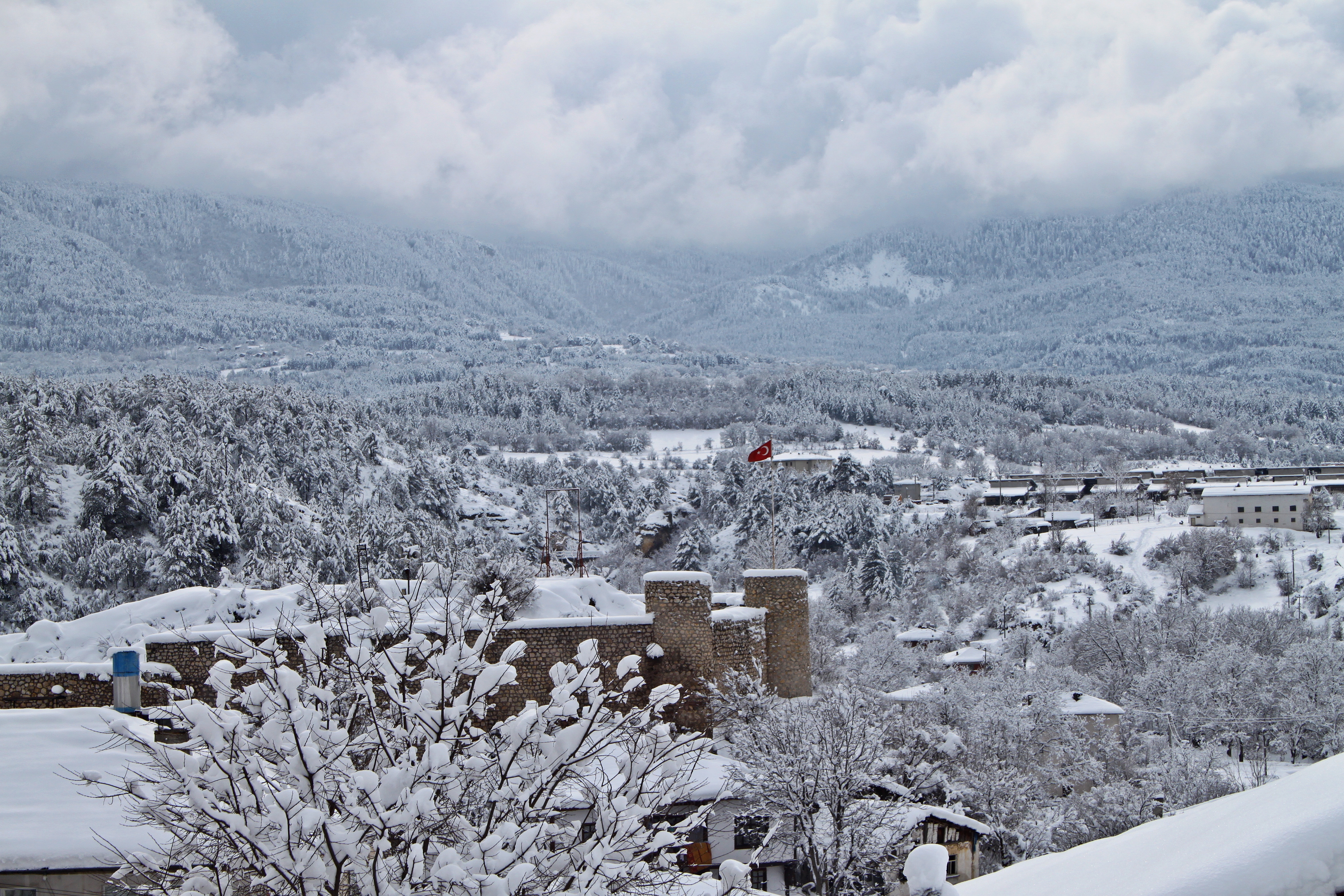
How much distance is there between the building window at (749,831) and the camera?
17.5 metres

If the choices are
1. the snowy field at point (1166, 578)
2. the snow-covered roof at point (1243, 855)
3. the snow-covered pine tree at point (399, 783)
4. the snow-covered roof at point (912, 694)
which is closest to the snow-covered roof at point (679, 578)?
the snow-covered roof at point (912, 694)

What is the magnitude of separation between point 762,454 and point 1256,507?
8254cm

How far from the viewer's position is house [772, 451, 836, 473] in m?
122

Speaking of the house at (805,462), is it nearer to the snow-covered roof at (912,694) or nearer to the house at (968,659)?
the house at (968,659)

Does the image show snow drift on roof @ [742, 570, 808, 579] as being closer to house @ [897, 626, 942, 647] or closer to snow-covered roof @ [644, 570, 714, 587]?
snow-covered roof @ [644, 570, 714, 587]

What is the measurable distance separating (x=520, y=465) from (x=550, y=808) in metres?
121

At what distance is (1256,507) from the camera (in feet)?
312

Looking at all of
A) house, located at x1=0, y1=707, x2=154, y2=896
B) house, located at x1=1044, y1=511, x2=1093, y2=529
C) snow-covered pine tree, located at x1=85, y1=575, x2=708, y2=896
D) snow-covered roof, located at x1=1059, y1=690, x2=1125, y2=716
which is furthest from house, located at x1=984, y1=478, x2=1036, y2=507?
snow-covered pine tree, located at x1=85, y1=575, x2=708, y2=896

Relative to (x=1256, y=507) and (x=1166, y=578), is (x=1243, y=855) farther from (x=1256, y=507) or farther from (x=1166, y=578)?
(x=1256, y=507)

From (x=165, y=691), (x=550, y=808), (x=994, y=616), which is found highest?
(x=550, y=808)

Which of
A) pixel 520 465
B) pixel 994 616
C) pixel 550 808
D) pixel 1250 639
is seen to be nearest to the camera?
pixel 550 808

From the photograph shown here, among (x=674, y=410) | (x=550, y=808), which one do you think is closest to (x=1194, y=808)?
(x=550, y=808)

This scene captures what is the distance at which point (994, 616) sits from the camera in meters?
68.9

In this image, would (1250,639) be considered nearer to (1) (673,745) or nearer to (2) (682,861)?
(2) (682,861)
